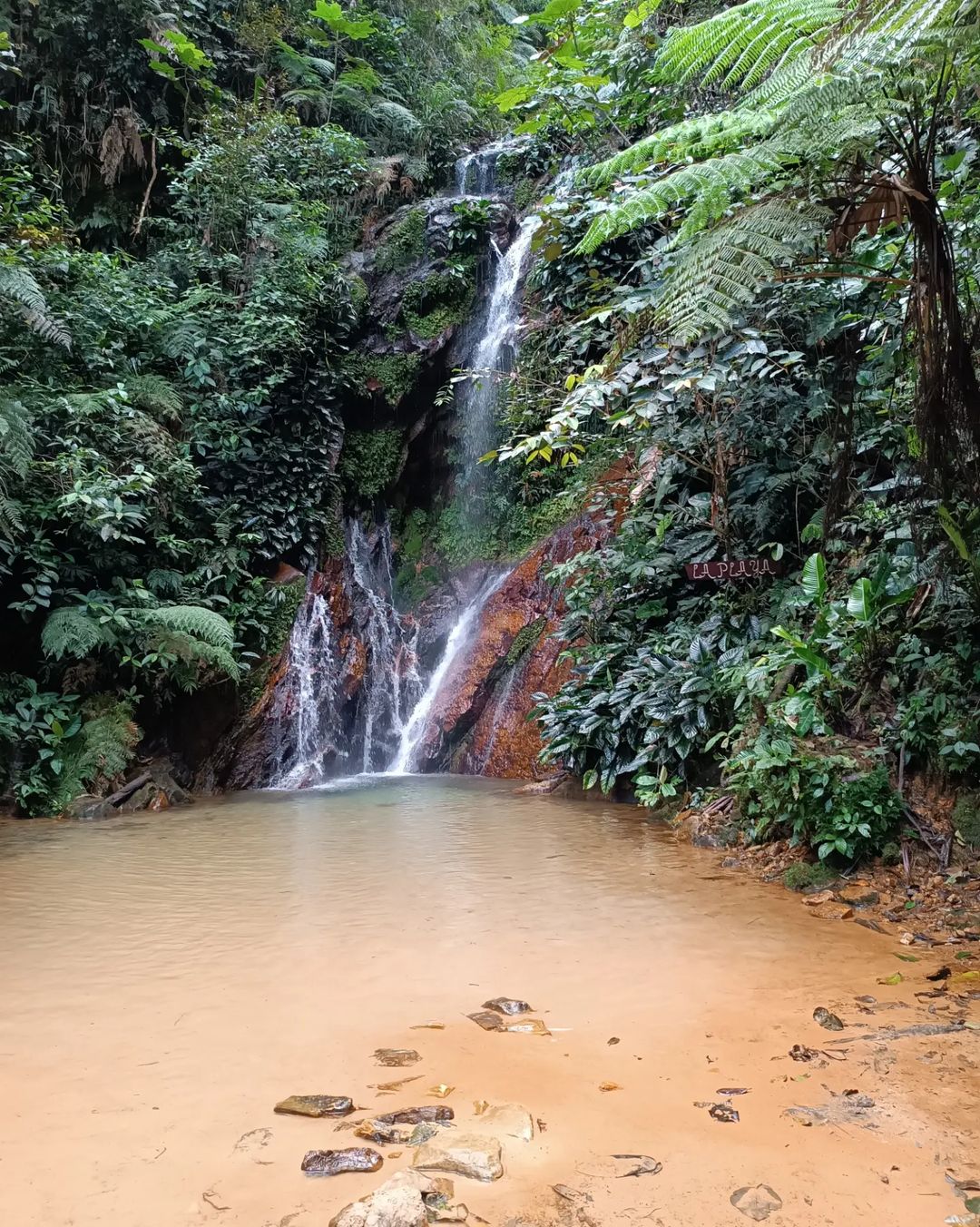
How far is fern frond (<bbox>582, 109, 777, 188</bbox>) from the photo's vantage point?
3.19m

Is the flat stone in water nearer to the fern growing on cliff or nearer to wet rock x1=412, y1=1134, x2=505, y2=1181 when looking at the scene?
wet rock x1=412, y1=1134, x2=505, y2=1181

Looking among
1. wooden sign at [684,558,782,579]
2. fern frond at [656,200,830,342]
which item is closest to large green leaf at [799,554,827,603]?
wooden sign at [684,558,782,579]

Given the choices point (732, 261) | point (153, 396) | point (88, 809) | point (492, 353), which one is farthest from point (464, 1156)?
point (492, 353)

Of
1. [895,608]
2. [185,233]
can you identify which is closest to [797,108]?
[895,608]

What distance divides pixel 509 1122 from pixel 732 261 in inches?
107

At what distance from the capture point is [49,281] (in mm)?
9359

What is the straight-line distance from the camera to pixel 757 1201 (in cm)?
160

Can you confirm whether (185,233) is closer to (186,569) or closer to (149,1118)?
(186,569)

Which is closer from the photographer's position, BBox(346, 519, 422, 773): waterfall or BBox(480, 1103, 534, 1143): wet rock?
BBox(480, 1103, 534, 1143): wet rock

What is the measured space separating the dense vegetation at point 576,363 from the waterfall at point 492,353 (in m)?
0.47

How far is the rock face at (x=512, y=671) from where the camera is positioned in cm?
904

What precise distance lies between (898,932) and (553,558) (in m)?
7.14

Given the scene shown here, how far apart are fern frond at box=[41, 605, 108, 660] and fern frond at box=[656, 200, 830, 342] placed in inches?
257

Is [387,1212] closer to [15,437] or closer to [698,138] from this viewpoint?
[698,138]
